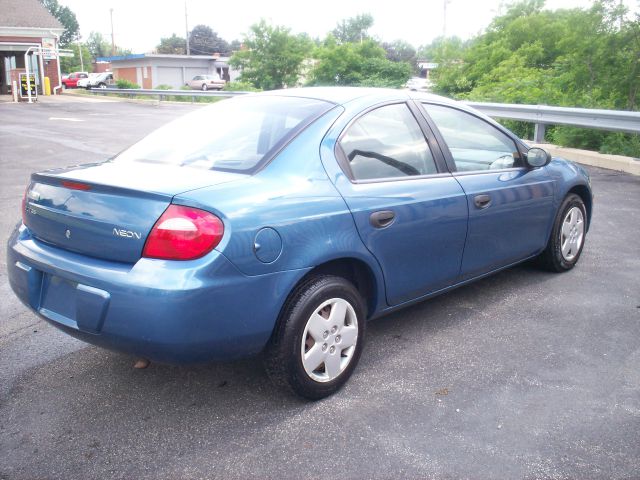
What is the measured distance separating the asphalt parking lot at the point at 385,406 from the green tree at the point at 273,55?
4201cm

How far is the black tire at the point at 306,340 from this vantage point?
311cm

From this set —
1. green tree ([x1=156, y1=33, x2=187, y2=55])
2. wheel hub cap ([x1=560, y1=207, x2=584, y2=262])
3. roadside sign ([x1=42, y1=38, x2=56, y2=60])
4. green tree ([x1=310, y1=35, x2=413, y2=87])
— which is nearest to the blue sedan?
wheel hub cap ([x1=560, y1=207, x2=584, y2=262])

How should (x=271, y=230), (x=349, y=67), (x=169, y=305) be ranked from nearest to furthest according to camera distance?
(x=169, y=305), (x=271, y=230), (x=349, y=67)

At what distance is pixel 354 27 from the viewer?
275ft

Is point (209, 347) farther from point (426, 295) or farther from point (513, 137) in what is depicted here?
point (513, 137)

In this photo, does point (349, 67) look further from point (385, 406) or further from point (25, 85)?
point (385, 406)

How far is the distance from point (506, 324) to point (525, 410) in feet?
3.80

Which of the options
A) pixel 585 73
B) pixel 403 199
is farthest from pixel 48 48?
pixel 403 199

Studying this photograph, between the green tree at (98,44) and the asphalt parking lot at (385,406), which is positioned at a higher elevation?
the green tree at (98,44)

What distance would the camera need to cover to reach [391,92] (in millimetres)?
4082

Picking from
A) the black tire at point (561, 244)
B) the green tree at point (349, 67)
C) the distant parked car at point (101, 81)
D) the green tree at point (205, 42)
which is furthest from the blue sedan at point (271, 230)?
the green tree at point (205, 42)

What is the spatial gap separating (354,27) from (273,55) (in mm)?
41913

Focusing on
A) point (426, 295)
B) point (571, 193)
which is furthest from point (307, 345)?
point (571, 193)

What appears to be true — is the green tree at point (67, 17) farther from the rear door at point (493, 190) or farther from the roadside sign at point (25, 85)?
the rear door at point (493, 190)
